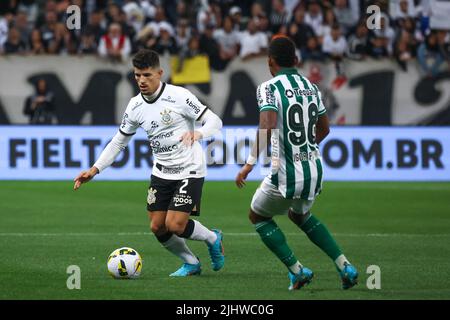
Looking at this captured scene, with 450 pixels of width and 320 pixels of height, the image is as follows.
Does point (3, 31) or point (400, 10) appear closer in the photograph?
point (3, 31)

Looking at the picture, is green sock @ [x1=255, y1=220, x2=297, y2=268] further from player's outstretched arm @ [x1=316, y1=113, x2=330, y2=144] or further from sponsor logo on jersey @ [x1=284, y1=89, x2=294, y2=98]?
sponsor logo on jersey @ [x1=284, y1=89, x2=294, y2=98]

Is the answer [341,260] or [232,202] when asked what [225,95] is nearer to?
[232,202]

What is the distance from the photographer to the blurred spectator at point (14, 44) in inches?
878

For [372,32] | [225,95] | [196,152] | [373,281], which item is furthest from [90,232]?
[372,32]

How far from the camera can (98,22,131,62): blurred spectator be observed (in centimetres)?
2206

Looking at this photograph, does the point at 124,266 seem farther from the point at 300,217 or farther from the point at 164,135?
the point at 300,217

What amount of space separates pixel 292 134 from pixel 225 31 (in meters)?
14.5

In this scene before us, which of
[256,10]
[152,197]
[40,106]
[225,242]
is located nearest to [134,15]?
[256,10]

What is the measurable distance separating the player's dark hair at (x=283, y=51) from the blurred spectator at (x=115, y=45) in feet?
43.5

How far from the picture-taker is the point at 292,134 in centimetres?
899

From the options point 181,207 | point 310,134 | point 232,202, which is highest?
point 310,134

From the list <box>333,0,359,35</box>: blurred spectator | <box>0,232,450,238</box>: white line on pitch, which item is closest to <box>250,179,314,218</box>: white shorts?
<box>0,232,450,238</box>: white line on pitch

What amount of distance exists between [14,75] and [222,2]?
534 centimetres

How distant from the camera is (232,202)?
56.7 ft
